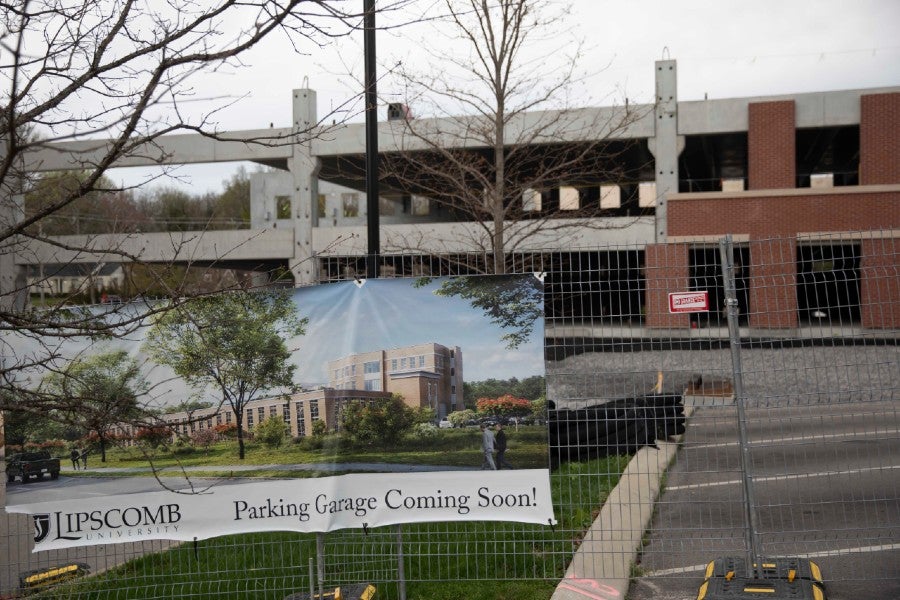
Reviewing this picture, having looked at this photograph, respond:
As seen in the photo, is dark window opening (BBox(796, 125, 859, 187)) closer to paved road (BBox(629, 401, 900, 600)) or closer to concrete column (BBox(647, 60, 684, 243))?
concrete column (BBox(647, 60, 684, 243))

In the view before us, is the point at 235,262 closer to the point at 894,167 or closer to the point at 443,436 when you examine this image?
the point at 894,167

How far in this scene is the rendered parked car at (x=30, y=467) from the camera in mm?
6836

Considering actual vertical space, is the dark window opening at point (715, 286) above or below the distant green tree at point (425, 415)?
above

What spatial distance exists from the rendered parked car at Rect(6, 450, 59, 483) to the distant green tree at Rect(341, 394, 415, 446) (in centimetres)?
239

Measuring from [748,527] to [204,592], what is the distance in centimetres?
413

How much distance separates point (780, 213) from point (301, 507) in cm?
2073

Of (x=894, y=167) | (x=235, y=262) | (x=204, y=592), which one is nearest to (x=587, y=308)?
(x=204, y=592)

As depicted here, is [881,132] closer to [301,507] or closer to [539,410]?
[539,410]

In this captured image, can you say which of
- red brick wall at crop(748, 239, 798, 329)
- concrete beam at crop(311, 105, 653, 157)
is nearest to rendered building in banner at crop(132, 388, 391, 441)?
red brick wall at crop(748, 239, 798, 329)

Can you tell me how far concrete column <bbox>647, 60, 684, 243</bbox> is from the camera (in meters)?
23.9

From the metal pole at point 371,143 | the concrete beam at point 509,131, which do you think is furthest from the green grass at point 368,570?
the concrete beam at point 509,131

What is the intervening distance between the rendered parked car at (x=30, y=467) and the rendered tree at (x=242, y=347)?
1238 mm

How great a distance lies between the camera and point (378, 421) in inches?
255

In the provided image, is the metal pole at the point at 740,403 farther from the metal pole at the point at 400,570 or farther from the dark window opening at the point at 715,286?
the metal pole at the point at 400,570
